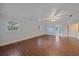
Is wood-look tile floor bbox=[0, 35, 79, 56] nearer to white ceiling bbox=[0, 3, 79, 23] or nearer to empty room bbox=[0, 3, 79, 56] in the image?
empty room bbox=[0, 3, 79, 56]

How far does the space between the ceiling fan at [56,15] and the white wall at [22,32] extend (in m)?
0.19

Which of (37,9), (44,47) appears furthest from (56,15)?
(44,47)

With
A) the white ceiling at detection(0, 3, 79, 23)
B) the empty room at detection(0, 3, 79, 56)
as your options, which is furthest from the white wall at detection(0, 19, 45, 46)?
the white ceiling at detection(0, 3, 79, 23)

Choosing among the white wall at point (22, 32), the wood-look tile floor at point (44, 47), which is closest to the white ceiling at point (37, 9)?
the white wall at point (22, 32)

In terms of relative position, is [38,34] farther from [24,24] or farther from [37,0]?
[37,0]

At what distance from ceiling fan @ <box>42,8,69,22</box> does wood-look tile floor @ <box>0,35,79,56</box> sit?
1.06ft

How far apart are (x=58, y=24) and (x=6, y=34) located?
95cm

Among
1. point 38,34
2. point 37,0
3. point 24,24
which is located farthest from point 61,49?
point 37,0

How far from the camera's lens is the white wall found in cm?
232

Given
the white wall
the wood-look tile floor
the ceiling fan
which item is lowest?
the wood-look tile floor

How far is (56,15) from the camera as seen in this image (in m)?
2.35

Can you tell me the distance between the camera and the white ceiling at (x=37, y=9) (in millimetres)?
2324

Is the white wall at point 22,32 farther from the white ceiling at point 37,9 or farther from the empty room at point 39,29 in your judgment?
the white ceiling at point 37,9

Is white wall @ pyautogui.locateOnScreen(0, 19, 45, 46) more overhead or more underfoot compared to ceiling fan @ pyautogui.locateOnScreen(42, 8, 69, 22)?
more underfoot
